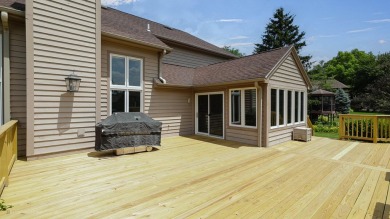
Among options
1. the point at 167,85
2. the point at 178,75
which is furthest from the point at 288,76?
the point at 167,85

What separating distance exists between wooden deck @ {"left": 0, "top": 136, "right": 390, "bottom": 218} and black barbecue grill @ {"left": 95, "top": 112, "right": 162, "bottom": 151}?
1.30 feet

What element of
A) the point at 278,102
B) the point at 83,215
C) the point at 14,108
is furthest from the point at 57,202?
the point at 278,102

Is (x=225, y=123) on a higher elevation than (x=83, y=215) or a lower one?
higher

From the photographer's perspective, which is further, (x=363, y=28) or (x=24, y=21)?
(x=363, y=28)

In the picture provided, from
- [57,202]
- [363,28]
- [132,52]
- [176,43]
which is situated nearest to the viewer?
[57,202]

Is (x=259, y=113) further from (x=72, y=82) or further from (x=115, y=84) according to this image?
(x=72, y=82)

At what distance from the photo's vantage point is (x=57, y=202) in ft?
10.1

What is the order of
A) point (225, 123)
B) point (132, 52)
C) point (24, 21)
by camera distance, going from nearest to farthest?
1. point (24, 21)
2. point (132, 52)
3. point (225, 123)

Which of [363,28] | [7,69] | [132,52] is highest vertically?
[363,28]

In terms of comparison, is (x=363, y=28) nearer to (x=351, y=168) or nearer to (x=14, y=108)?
(x=351, y=168)

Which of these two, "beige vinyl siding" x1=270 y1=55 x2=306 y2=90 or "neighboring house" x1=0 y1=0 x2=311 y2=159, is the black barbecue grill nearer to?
"neighboring house" x1=0 y1=0 x2=311 y2=159

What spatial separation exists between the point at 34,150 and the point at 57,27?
3077 millimetres

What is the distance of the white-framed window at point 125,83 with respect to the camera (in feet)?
23.5

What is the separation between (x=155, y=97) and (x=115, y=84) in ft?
5.52
